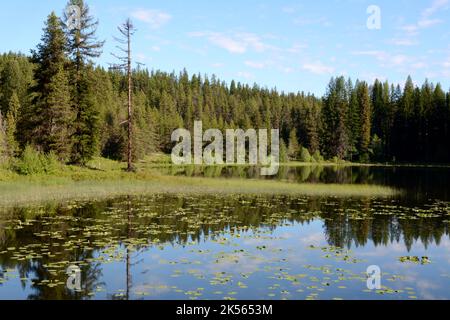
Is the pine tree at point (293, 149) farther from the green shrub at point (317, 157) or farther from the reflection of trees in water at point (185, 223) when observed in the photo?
the reflection of trees in water at point (185, 223)

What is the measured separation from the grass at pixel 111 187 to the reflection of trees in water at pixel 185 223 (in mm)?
3579

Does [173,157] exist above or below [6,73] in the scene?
below

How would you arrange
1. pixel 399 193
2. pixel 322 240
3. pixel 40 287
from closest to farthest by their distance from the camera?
pixel 40 287 → pixel 322 240 → pixel 399 193

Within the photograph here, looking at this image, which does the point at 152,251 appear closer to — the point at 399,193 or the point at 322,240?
the point at 322,240

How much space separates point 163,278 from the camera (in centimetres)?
1202

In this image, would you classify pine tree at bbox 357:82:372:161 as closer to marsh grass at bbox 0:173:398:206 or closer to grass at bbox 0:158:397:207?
marsh grass at bbox 0:173:398:206

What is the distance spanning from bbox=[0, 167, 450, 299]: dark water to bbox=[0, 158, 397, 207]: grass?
13.0ft

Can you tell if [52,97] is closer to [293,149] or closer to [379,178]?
[379,178]

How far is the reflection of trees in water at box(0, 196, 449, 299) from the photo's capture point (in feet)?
43.0

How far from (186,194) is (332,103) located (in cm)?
9547

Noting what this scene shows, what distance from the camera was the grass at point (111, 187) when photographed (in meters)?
27.6

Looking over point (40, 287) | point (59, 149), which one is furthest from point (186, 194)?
point (40, 287)
